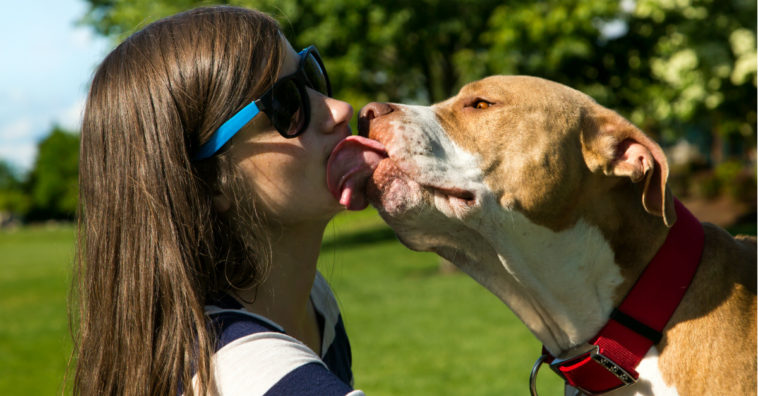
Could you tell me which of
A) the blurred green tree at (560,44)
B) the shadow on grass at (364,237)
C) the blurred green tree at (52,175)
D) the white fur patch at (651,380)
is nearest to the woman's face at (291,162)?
the white fur patch at (651,380)

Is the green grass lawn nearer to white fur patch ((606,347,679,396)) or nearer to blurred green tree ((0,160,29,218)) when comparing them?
white fur patch ((606,347,679,396))

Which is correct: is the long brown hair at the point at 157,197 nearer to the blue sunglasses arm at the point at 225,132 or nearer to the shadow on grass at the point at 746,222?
the blue sunglasses arm at the point at 225,132

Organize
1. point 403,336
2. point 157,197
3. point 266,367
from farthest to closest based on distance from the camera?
point 403,336, point 157,197, point 266,367

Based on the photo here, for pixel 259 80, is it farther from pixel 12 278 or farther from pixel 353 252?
pixel 12 278

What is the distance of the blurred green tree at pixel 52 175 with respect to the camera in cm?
9088

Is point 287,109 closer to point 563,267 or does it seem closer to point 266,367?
point 266,367

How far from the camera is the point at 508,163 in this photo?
106 inches

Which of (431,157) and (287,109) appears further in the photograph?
(431,157)

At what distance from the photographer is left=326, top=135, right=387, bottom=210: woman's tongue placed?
253cm

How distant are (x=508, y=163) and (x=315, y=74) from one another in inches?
32.3

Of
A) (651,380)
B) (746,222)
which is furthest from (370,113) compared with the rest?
(746,222)

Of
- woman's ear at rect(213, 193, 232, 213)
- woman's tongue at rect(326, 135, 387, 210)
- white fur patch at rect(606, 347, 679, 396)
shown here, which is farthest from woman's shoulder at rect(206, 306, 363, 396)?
white fur patch at rect(606, 347, 679, 396)

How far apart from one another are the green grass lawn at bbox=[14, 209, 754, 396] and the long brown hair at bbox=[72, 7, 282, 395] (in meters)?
0.68

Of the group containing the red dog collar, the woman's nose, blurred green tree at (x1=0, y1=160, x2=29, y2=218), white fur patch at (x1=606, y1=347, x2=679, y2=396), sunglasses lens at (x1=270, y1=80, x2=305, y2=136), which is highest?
sunglasses lens at (x1=270, y1=80, x2=305, y2=136)
